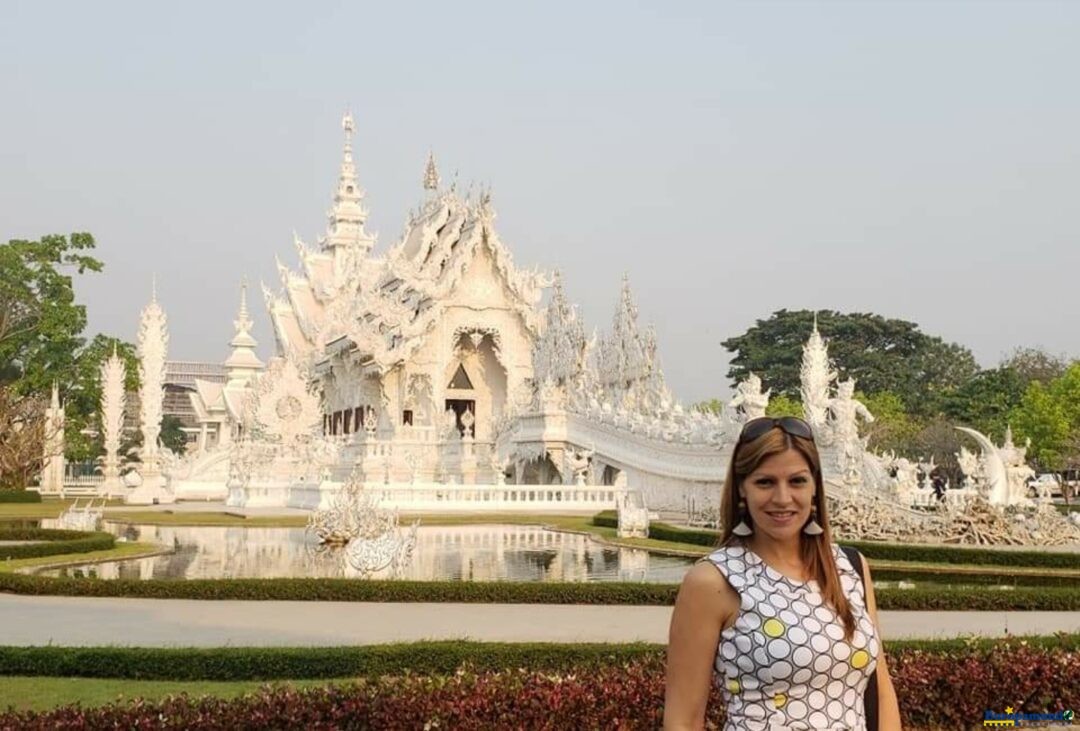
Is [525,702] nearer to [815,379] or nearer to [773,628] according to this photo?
[773,628]

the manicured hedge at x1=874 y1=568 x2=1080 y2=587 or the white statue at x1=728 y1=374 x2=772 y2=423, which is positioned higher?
the white statue at x1=728 y1=374 x2=772 y2=423

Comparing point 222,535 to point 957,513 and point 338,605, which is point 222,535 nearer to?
point 338,605

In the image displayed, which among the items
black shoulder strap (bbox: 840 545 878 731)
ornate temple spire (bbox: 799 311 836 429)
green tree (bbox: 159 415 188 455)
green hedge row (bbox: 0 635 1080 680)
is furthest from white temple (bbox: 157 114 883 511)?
green tree (bbox: 159 415 188 455)

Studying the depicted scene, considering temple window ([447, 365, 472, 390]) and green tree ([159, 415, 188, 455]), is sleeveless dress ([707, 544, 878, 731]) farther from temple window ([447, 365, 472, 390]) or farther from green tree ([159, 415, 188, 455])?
green tree ([159, 415, 188, 455])

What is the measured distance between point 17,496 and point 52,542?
18101 millimetres

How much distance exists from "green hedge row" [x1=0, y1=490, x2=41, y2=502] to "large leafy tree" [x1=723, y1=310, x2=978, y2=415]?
114 feet

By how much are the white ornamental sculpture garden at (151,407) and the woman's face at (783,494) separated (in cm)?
3417

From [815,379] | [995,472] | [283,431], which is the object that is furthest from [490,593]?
[283,431]

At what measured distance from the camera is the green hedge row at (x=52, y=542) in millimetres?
16156

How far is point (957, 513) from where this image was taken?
18.0 metres

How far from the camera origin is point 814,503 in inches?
110

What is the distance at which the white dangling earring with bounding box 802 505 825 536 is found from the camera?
2768 mm

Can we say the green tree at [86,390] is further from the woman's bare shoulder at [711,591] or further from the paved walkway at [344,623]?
the woman's bare shoulder at [711,591]

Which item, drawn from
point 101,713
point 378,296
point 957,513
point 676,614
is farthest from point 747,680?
point 378,296
